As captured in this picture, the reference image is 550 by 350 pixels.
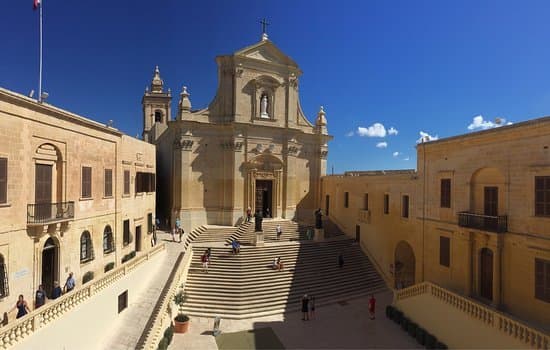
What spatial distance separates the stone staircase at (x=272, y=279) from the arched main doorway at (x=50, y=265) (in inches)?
264

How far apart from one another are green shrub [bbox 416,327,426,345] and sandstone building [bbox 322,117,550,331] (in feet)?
9.16

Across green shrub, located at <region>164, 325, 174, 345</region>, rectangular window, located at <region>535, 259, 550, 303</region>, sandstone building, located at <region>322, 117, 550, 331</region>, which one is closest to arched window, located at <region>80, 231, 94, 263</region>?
green shrub, located at <region>164, 325, 174, 345</region>

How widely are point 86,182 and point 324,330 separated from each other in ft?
43.4

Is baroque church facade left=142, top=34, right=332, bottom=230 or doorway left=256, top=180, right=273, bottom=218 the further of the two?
doorway left=256, top=180, right=273, bottom=218

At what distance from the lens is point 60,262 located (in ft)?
40.8

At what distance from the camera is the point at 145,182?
21.1 metres

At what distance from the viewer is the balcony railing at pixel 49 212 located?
1106 cm

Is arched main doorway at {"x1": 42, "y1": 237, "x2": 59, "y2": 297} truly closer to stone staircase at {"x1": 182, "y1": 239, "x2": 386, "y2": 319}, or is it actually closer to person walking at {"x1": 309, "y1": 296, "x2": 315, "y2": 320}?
stone staircase at {"x1": 182, "y1": 239, "x2": 386, "y2": 319}

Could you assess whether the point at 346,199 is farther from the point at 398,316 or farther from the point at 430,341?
the point at 430,341

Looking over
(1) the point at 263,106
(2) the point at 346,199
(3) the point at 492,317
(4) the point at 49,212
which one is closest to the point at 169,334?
(4) the point at 49,212

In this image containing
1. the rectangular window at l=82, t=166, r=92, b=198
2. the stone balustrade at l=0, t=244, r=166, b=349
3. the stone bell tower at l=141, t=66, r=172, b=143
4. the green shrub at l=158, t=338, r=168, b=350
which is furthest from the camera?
the stone bell tower at l=141, t=66, r=172, b=143

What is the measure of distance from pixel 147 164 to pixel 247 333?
42.7 feet

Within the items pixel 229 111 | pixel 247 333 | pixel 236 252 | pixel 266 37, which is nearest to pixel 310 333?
pixel 247 333

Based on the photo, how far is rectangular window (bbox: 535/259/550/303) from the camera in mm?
11477
